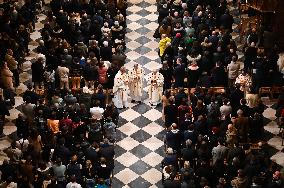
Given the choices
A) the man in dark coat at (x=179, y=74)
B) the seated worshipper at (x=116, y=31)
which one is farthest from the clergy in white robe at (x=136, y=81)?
the seated worshipper at (x=116, y=31)

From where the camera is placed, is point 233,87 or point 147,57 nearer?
point 233,87

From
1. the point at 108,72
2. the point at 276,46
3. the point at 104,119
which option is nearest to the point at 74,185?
the point at 104,119

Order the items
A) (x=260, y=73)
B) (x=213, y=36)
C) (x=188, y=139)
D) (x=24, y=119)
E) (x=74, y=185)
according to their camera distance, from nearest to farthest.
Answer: (x=74, y=185) < (x=188, y=139) < (x=24, y=119) < (x=260, y=73) < (x=213, y=36)

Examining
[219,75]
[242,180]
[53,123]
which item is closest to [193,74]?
[219,75]

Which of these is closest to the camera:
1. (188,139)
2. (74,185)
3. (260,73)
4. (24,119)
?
(74,185)

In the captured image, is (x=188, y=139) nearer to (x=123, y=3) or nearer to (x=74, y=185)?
(x=74, y=185)

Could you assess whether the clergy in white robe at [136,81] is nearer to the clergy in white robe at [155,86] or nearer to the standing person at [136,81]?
the standing person at [136,81]

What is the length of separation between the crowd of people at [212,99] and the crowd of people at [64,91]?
1.85 metres

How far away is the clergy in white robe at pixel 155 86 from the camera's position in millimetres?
23297

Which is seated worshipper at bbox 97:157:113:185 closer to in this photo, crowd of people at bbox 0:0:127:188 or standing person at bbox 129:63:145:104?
crowd of people at bbox 0:0:127:188

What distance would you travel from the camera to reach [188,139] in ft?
65.7

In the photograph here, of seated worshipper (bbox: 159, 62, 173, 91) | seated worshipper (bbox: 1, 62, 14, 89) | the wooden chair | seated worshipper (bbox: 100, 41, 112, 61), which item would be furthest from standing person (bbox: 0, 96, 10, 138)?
the wooden chair

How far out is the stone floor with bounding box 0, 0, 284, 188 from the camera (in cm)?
2095

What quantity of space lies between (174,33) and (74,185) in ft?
29.5
